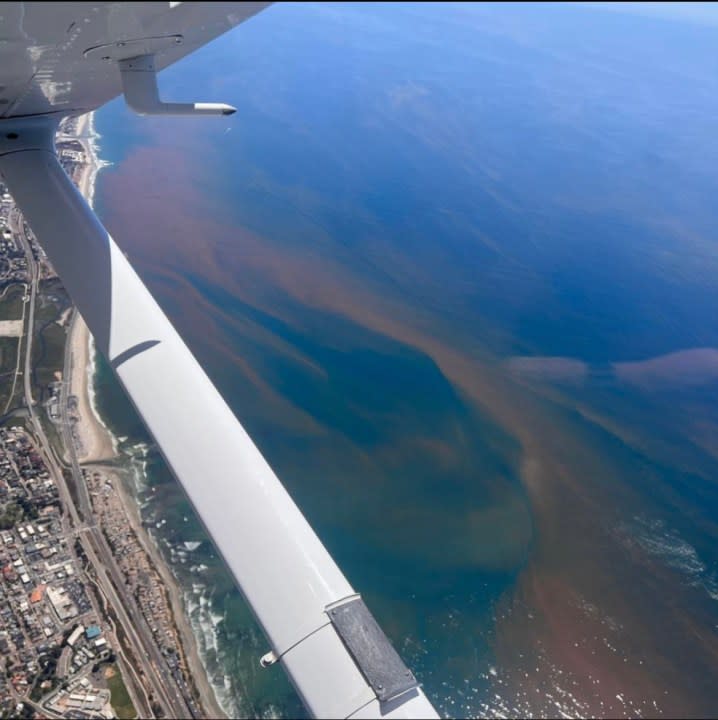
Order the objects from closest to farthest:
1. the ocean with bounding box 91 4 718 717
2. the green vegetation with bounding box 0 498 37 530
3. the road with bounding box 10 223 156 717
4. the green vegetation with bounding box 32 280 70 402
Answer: the road with bounding box 10 223 156 717, the ocean with bounding box 91 4 718 717, the green vegetation with bounding box 0 498 37 530, the green vegetation with bounding box 32 280 70 402

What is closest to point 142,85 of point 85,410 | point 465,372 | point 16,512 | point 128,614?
point 128,614

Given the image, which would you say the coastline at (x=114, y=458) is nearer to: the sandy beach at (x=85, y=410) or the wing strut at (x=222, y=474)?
the sandy beach at (x=85, y=410)

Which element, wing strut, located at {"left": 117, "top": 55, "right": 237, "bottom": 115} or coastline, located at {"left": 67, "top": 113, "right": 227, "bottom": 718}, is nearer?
wing strut, located at {"left": 117, "top": 55, "right": 237, "bottom": 115}

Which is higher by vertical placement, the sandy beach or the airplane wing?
the airplane wing

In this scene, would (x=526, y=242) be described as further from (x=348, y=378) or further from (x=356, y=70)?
(x=356, y=70)

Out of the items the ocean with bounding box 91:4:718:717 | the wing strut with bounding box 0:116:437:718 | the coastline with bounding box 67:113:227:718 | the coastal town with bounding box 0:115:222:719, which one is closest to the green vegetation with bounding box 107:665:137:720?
the coastal town with bounding box 0:115:222:719

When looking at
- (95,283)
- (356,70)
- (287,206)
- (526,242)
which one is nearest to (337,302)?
(287,206)

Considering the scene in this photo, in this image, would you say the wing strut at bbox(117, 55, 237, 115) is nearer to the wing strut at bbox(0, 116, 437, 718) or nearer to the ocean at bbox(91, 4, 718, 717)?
the wing strut at bbox(0, 116, 437, 718)
